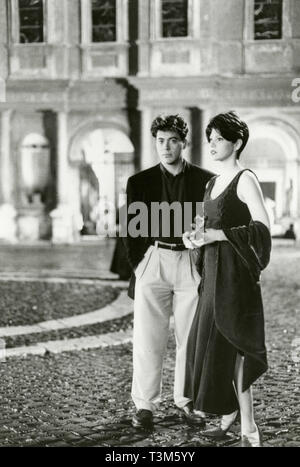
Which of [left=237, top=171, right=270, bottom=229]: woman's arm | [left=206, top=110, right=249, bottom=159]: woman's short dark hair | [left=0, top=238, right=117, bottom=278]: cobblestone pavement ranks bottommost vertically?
[left=0, top=238, right=117, bottom=278]: cobblestone pavement

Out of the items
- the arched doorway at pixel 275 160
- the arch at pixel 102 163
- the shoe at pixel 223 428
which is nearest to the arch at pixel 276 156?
the arched doorway at pixel 275 160

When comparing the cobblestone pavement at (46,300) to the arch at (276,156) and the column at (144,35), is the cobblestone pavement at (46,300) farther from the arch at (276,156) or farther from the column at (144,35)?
the arch at (276,156)

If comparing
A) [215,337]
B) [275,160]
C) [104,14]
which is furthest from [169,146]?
[275,160]

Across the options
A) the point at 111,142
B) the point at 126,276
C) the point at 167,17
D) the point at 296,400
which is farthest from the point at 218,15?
Answer: the point at 296,400

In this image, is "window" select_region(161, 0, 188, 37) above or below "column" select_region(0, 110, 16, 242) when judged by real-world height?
above

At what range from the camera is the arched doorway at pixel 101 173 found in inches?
725

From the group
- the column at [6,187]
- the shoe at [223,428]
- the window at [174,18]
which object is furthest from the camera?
the column at [6,187]

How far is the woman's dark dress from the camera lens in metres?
3.46

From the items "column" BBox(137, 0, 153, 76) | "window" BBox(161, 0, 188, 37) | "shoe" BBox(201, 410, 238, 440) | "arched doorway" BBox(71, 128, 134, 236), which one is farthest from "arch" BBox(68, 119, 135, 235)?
"shoe" BBox(201, 410, 238, 440)

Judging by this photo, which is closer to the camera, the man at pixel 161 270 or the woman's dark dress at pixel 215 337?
the woman's dark dress at pixel 215 337

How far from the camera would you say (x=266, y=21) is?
16.8 m

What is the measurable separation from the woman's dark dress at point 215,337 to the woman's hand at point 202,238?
0.04 metres

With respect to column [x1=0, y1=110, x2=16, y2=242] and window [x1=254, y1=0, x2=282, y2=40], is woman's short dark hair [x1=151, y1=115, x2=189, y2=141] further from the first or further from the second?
column [x1=0, y1=110, x2=16, y2=242]

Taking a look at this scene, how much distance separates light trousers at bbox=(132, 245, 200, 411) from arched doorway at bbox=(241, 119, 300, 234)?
14.4 metres
